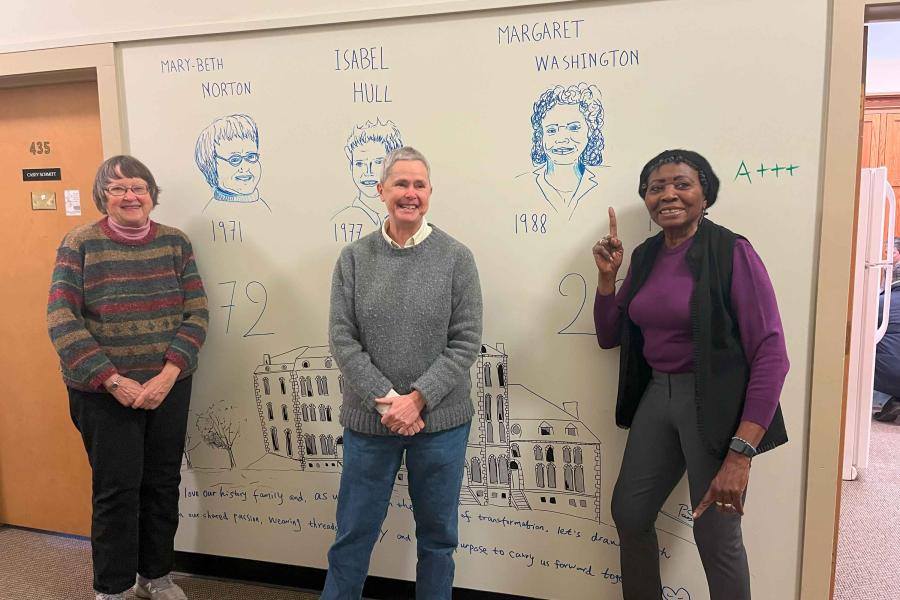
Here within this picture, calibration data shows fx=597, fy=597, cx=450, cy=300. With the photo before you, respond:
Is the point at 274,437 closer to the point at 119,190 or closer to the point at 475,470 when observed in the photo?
the point at 475,470

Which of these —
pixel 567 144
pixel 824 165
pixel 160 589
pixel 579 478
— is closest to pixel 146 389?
pixel 160 589

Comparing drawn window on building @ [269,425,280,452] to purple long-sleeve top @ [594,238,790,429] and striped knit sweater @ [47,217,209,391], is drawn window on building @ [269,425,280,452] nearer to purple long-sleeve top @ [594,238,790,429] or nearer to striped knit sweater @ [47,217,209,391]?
striped knit sweater @ [47,217,209,391]

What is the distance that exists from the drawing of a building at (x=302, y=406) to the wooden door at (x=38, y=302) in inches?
38.9

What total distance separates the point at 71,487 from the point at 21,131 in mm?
1493

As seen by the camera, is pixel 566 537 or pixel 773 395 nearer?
pixel 773 395

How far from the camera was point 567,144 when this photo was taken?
180 centimetres

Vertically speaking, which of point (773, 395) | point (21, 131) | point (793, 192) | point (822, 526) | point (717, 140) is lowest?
point (822, 526)

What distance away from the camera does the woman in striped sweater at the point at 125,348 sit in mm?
1847

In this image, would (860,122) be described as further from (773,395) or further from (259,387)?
(259,387)

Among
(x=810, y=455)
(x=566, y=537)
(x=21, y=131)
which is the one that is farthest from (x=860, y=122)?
(x=21, y=131)

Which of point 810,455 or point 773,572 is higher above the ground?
point 810,455

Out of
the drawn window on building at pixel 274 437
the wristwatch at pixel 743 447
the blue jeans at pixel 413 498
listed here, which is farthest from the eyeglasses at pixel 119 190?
the wristwatch at pixel 743 447

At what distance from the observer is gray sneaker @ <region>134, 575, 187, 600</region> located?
2.11 metres

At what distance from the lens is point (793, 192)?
65.4 inches
